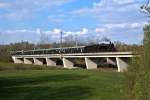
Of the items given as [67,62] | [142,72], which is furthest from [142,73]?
[67,62]

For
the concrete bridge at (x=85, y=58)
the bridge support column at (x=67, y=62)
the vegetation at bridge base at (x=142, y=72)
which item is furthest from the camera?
the bridge support column at (x=67, y=62)

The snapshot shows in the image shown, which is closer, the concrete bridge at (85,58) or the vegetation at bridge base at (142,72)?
the vegetation at bridge base at (142,72)

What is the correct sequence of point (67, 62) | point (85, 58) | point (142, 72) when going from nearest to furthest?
1. point (142, 72)
2. point (85, 58)
3. point (67, 62)

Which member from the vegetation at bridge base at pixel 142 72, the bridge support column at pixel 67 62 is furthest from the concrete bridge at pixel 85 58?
the vegetation at bridge base at pixel 142 72

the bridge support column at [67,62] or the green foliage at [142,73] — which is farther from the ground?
the green foliage at [142,73]

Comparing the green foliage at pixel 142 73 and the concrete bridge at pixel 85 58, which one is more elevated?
the green foliage at pixel 142 73

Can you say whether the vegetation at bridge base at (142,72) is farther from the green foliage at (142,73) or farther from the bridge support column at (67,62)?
the bridge support column at (67,62)

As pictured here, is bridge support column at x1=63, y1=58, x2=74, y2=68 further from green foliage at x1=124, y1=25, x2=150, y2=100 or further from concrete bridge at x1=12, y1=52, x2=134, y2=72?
green foliage at x1=124, y1=25, x2=150, y2=100

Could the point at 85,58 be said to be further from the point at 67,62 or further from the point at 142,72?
the point at 142,72

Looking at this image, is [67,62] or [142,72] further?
[67,62]

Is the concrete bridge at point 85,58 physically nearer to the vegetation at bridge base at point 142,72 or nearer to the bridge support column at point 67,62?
the bridge support column at point 67,62

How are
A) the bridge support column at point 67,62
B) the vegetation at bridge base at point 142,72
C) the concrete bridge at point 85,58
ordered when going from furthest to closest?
the bridge support column at point 67,62, the concrete bridge at point 85,58, the vegetation at bridge base at point 142,72

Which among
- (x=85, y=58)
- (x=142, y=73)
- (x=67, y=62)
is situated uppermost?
(x=142, y=73)

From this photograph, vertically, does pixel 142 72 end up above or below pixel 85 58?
above
